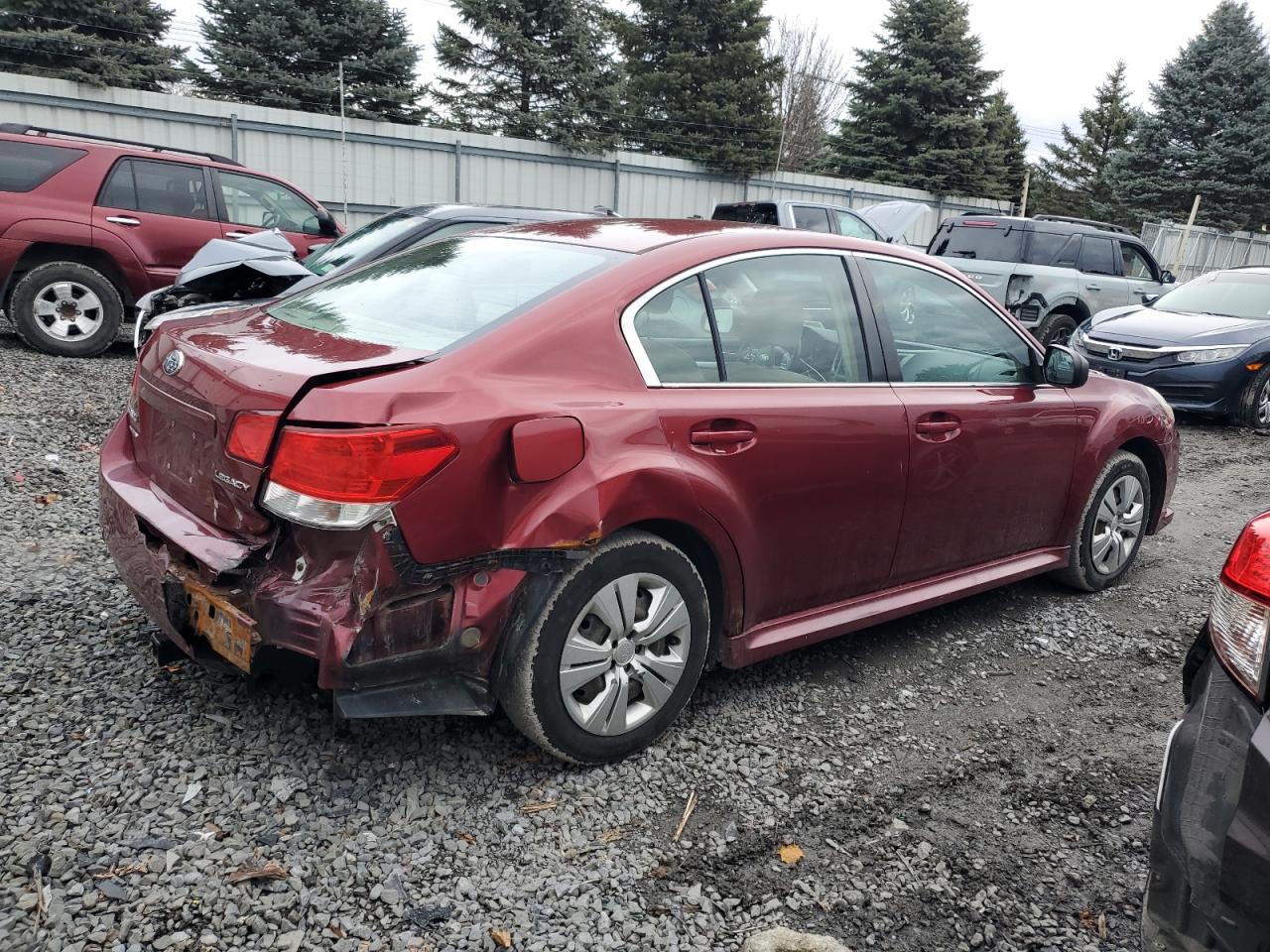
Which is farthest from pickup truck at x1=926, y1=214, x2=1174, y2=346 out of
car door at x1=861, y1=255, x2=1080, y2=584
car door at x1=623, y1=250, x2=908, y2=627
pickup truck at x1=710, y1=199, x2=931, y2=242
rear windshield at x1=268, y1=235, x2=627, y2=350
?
rear windshield at x1=268, y1=235, x2=627, y2=350

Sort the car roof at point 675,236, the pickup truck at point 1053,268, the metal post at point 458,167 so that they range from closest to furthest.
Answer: the car roof at point 675,236
the pickup truck at point 1053,268
the metal post at point 458,167

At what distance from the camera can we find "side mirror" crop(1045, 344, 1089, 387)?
4172 millimetres

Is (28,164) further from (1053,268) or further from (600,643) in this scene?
(1053,268)

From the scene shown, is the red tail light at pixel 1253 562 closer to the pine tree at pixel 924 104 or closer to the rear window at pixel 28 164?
the rear window at pixel 28 164

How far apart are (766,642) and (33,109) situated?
1575cm

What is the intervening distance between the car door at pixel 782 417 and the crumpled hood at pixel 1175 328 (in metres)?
7.35

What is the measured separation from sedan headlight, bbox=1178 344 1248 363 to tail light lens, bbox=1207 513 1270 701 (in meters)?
8.35

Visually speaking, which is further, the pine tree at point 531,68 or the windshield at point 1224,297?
the pine tree at point 531,68

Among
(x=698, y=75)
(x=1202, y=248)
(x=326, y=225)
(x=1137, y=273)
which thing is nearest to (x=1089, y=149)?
(x=1202, y=248)

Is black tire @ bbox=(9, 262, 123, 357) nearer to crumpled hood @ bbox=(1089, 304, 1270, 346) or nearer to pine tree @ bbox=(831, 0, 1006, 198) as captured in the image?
crumpled hood @ bbox=(1089, 304, 1270, 346)

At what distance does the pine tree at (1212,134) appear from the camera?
30656 mm

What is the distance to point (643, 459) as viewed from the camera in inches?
113

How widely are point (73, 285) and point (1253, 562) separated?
28.5 feet

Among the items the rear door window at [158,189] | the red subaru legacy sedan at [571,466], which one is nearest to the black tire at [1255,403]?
the red subaru legacy sedan at [571,466]
